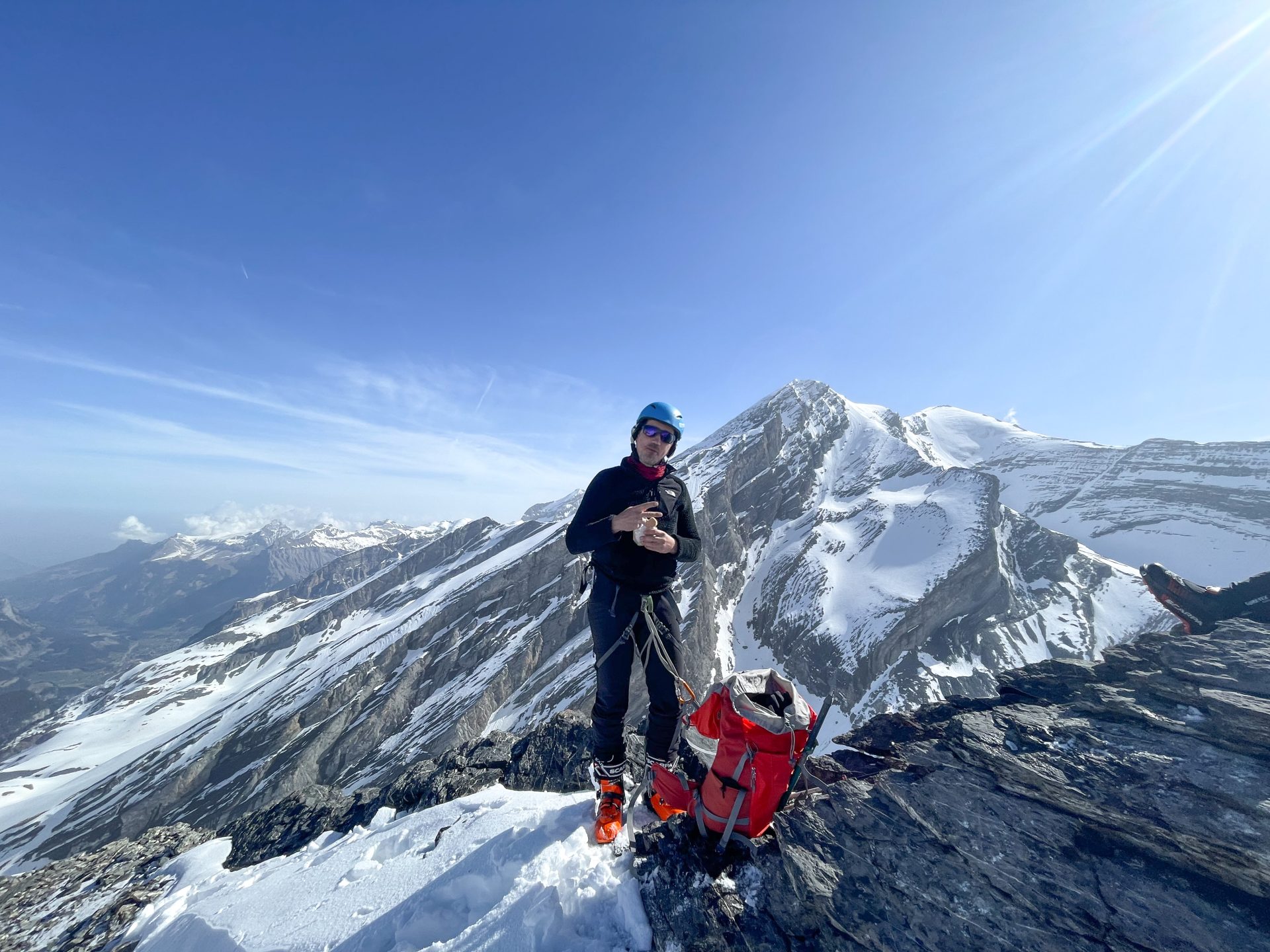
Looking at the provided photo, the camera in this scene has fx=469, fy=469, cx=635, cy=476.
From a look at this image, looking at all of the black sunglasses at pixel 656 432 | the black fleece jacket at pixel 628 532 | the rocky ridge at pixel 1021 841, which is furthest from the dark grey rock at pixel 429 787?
the black sunglasses at pixel 656 432

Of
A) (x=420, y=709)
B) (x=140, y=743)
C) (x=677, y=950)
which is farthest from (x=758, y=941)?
(x=140, y=743)

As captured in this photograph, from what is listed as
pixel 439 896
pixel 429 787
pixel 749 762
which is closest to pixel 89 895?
pixel 429 787

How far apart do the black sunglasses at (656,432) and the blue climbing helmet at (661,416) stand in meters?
0.08

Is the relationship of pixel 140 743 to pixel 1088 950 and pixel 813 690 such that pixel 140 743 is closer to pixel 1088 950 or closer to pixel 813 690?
pixel 813 690

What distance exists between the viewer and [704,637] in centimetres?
8469

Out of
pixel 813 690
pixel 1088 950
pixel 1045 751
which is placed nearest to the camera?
pixel 1088 950

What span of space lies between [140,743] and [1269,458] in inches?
15603

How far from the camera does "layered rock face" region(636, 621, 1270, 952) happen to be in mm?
4070

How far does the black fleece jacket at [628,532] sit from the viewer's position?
20.4ft

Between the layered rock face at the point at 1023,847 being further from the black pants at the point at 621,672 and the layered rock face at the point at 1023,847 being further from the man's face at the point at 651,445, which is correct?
the man's face at the point at 651,445

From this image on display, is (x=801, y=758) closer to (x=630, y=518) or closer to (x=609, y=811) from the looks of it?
(x=609, y=811)

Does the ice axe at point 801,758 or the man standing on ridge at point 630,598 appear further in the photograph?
the man standing on ridge at point 630,598

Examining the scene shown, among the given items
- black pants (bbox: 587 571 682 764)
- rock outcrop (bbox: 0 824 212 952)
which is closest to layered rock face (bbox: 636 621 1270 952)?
black pants (bbox: 587 571 682 764)

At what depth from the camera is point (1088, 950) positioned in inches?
150
